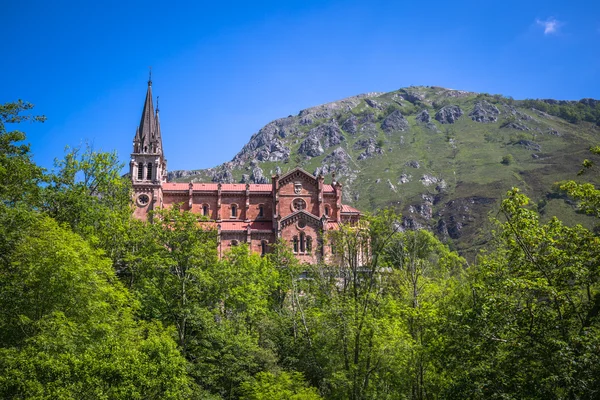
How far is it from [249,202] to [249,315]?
3720 cm

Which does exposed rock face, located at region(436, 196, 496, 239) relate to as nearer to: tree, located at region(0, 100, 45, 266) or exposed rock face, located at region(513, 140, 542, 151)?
exposed rock face, located at region(513, 140, 542, 151)

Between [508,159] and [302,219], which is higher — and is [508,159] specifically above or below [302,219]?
above

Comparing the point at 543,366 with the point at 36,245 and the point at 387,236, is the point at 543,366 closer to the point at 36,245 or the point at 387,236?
the point at 387,236

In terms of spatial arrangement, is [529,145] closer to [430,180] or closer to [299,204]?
[430,180]

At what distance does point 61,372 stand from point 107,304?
5.84 m

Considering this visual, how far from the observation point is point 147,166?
73.7 meters

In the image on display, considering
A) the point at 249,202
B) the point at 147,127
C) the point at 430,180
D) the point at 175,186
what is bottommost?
the point at 249,202

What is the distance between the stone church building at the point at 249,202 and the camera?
68.3 m

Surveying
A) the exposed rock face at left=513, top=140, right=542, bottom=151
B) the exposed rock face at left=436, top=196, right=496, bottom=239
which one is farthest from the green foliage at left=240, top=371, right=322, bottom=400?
the exposed rock face at left=513, top=140, right=542, bottom=151

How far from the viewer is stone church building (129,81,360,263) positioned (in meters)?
68.3

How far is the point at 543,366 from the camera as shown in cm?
1788

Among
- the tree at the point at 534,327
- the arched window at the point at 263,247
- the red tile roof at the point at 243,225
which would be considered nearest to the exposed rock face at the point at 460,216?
the red tile roof at the point at 243,225

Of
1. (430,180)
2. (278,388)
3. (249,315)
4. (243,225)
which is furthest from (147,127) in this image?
(430,180)

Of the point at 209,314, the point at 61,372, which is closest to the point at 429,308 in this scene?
the point at 209,314
